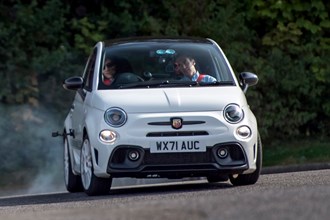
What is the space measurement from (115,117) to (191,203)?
9.38ft

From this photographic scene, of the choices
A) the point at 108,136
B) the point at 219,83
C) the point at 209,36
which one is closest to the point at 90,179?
the point at 108,136

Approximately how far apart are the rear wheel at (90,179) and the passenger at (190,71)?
1.35 meters

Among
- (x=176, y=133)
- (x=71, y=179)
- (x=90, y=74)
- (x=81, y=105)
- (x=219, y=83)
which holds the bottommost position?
(x=71, y=179)

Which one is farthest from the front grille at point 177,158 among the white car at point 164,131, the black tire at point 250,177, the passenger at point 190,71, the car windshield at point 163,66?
the passenger at point 190,71

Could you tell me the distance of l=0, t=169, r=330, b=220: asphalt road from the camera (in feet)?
34.4

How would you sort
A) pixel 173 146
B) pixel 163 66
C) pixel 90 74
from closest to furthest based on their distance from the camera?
1. pixel 173 146
2. pixel 163 66
3. pixel 90 74

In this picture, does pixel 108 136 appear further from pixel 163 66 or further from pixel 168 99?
pixel 163 66

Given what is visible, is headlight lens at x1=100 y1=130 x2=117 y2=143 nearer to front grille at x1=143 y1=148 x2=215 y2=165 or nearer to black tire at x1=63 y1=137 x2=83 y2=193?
front grille at x1=143 y1=148 x2=215 y2=165

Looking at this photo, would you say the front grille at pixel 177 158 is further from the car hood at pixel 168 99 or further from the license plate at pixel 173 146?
the car hood at pixel 168 99

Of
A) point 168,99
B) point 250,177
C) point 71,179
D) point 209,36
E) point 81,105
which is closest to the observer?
point 168,99

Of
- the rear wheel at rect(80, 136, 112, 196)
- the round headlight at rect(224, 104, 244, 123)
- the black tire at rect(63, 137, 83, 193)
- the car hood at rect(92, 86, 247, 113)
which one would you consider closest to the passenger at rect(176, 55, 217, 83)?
the car hood at rect(92, 86, 247, 113)

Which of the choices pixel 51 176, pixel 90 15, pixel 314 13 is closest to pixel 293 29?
pixel 314 13

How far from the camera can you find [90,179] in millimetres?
14289

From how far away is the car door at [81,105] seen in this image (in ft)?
48.7
